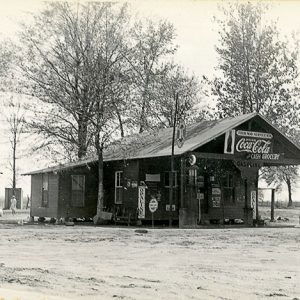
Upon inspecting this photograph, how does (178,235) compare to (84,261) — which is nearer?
(84,261)

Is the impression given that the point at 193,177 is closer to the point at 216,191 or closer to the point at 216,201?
the point at 216,191

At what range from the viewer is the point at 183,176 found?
25.3 meters

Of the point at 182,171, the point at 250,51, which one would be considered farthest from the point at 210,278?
the point at 250,51

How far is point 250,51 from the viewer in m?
41.1

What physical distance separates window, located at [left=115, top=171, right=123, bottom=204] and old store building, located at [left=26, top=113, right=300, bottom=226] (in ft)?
0.16

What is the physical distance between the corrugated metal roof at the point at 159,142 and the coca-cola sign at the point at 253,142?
0.61 metres

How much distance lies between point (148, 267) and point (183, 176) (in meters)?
13.7

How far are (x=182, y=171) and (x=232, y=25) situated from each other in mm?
19002

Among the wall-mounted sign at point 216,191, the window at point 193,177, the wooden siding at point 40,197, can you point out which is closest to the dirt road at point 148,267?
the window at point 193,177

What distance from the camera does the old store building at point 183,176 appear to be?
1023 inches

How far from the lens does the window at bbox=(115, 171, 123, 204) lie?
2886 cm

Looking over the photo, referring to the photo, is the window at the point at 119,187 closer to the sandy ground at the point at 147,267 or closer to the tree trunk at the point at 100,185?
the tree trunk at the point at 100,185

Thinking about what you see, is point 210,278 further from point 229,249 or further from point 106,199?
point 106,199

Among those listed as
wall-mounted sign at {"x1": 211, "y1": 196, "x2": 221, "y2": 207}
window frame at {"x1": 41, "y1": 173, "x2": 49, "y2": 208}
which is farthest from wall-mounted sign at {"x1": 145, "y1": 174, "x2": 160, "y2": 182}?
window frame at {"x1": 41, "y1": 173, "x2": 49, "y2": 208}
